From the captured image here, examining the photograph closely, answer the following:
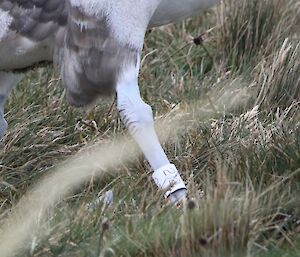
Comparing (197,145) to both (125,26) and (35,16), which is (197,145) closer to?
(125,26)

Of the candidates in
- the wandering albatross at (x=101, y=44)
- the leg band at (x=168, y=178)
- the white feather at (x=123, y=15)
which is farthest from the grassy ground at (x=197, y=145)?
the white feather at (x=123, y=15)

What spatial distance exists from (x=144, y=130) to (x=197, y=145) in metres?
0.43

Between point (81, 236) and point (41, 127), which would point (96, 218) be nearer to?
point (81, 236)

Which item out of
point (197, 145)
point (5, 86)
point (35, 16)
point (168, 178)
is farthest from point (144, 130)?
point (5, 86)

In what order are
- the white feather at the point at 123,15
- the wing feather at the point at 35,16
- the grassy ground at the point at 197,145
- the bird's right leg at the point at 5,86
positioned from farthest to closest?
the bird's right leg at the point at 5,86 → the wing feather at the point at 35,16 → the white feather at the point at 123,15 → the grassy ground at the point at 197,145

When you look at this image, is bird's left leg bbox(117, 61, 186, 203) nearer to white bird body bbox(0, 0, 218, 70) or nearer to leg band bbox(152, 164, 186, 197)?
leg band bbox(152, 164, 186, 197)

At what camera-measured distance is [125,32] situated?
3904 mm

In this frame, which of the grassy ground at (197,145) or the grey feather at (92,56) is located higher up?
the grey feather at (92,56)

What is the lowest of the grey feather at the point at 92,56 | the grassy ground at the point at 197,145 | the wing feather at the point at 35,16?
the grassy ground at the point at 197,145

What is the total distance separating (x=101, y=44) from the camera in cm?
392

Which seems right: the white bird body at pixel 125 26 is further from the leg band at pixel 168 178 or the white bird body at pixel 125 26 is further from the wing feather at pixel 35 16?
the leg band at pixel 168 178

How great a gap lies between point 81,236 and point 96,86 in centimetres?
63

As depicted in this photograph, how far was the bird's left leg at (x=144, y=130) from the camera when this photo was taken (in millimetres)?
3934

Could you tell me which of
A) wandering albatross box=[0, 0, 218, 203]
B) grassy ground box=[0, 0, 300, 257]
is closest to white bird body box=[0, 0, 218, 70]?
wandering albatross box=[0, 0, 218, 203]
